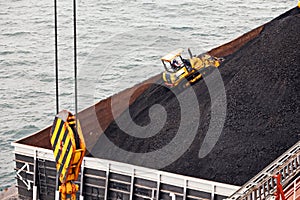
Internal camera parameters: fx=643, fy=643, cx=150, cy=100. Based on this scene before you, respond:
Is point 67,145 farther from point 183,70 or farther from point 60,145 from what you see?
point 183,70

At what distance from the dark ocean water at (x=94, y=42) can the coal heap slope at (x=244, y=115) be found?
15.9 ft

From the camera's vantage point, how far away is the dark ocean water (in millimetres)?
18391

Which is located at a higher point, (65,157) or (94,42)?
(94,42)

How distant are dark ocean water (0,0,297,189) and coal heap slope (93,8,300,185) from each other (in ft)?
15.9

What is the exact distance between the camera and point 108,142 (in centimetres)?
1062

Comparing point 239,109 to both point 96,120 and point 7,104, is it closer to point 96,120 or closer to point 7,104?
point 96,120

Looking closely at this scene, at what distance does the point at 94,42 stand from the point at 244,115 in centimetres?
1261

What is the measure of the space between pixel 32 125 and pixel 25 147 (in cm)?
781

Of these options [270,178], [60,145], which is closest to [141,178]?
[60,145]

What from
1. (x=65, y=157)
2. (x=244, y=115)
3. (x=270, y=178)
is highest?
(x=244, y=115)

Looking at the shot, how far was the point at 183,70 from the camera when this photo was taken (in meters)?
13.2

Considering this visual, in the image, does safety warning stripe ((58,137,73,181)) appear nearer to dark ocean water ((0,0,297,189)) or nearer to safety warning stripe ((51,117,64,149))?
safety warning stripe ((51,117,64,149))

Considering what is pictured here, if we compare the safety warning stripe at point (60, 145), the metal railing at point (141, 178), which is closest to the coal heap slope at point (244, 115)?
the metal railing at point (141, 178)

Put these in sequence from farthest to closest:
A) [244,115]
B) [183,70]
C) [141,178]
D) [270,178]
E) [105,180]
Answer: [183,70] → [244,115] → [105,180] → [141,178] → [270,178]
